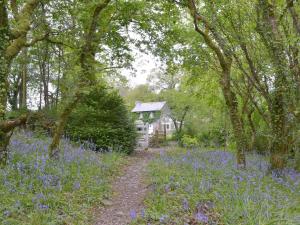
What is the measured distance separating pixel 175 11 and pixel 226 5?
2.81 meters

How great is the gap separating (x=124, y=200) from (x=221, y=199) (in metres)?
2.29

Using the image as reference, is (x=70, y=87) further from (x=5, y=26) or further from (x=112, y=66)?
(x=112, y=66)

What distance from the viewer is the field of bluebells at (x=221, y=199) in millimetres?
5082

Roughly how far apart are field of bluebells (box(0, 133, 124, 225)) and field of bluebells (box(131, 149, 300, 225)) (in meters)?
1.18

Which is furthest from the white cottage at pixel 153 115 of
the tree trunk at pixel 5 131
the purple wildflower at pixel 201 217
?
the purple wildflower at pixel 201 217

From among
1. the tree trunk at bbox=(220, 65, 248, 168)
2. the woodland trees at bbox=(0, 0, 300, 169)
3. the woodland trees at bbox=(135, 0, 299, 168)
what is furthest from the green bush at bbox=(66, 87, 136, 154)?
the tree trunk at bbox=(220, 65, 248, 168)

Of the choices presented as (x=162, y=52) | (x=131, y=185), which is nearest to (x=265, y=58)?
(x=162, y=52)

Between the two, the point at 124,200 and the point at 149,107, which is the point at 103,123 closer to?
the point at 124,200

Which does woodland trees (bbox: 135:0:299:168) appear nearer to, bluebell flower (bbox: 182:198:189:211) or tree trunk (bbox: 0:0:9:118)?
bluebell flower (bbox: 182:198:189:211)

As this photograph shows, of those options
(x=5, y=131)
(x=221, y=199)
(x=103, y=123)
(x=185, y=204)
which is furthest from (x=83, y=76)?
(x=103, y=123)

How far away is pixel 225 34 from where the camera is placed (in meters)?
12.2

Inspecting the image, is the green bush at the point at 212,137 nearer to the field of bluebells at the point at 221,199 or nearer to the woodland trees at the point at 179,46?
the woodland trees at the point at 179,46

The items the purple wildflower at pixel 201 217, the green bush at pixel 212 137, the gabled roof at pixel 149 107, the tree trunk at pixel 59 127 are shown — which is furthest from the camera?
the gabled roof at pixel 149 107

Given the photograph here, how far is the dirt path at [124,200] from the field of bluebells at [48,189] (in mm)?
266
